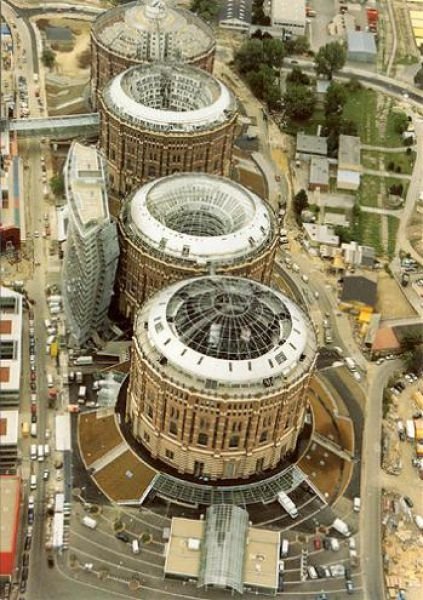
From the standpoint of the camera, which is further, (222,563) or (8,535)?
(222,563)

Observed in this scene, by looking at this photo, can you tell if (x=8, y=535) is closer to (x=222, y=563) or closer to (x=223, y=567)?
(x=222, y=563)

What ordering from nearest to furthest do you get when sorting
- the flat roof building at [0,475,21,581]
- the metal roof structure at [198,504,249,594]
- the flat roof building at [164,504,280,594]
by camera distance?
the flat roof building at [0,475,21,581]
the metal roof structure at [198,504,249,594]
the flat roof building at [164,504,280,594]

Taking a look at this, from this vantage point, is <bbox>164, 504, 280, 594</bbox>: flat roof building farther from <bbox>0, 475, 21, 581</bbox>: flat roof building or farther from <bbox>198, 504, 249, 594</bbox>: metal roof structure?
<bbox>0, 475, 21, 581</bbox>: flat roof building

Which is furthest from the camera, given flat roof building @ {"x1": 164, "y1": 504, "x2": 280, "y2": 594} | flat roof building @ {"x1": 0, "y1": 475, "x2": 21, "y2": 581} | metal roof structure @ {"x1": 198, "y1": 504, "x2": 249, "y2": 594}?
flat roof building @ {"x1": 164, "y1": 504, "x2": 280, "y2": 594}

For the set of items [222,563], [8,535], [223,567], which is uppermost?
[8,535]

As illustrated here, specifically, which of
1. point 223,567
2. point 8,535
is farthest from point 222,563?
point 8,535

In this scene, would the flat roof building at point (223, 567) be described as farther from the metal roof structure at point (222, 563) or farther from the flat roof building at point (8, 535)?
the flat roof building at point (8, 535)

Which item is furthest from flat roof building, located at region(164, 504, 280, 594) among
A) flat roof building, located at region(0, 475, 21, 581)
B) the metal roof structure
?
flat roof building, located at region(0, 475, 21, 581)

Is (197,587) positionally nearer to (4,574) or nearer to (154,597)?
(154,597)

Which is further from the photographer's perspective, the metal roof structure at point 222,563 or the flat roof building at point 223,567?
the flat roof building at point 223,567

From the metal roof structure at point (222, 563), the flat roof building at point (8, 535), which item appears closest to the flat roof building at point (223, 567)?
the metal roof structure at point (222, 563)

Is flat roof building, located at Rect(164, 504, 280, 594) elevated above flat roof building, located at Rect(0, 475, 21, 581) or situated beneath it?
situated beneath
